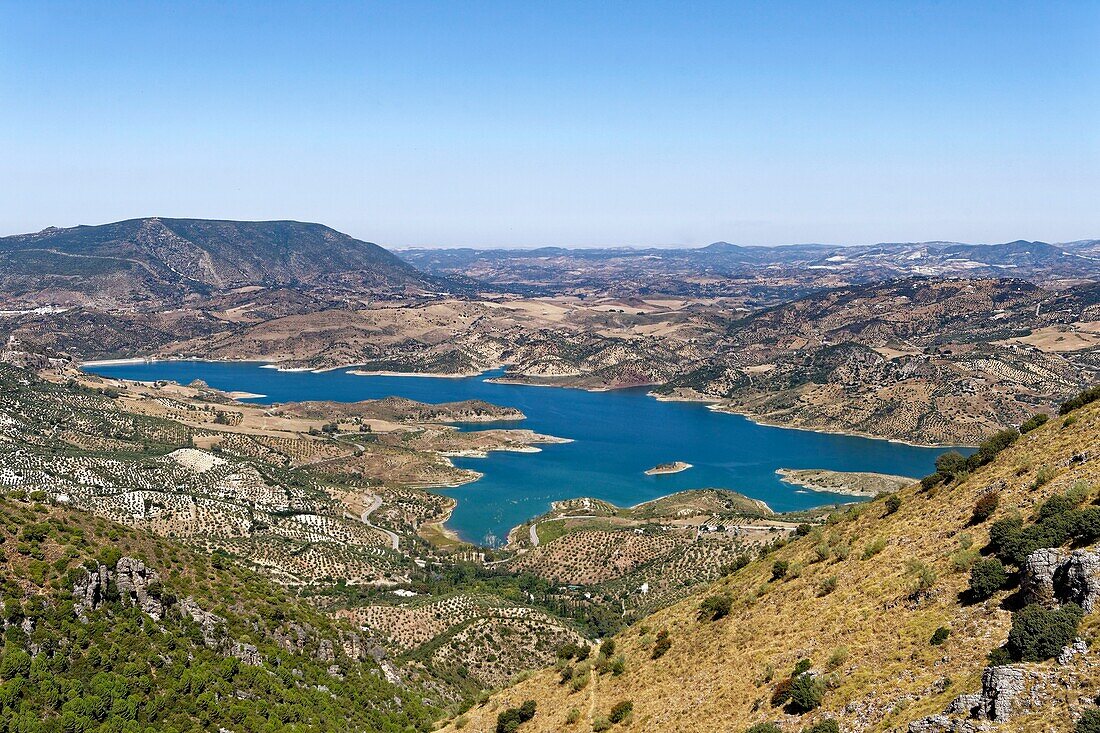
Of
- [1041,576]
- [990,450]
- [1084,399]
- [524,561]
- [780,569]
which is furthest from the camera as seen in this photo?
[524,561]

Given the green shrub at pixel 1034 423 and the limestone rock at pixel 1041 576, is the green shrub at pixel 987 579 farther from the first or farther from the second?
the green shrub at pixel 1034 423

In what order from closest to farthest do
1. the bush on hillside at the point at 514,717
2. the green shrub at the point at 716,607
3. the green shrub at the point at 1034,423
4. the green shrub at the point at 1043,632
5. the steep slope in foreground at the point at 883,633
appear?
the green shrub at the point at 1043,632 → the steep slope in foreground at the point at 883,633 → the green shrub at the point at 716,607 → the bush on hillside at the point at 514,717 → the green shrub at the point at 1034,423

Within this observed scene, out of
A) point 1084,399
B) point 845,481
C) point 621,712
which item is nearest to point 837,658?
point 621,712

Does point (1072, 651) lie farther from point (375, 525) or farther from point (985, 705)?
point (375, 525)

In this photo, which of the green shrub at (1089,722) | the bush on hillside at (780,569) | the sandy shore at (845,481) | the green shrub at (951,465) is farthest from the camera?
the sandy shore at (845,481)

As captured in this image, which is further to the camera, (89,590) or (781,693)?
(89,590)

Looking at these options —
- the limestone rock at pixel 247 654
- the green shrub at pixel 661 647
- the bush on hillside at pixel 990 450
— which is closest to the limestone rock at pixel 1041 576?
the bush on hillside at pixel 990 450
